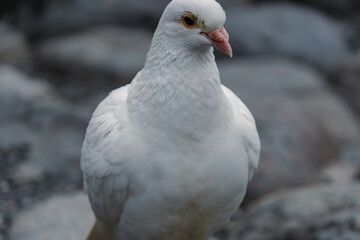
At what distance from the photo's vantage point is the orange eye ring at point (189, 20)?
11.5 feet

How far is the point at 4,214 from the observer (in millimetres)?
5941

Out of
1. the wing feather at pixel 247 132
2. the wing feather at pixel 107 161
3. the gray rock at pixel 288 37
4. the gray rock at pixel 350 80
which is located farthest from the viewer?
the gray rock at pixel 288 37

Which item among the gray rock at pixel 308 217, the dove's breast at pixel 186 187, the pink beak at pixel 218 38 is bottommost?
the gray rock at pixel 308 217

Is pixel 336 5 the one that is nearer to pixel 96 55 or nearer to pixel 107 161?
pixel 96 55

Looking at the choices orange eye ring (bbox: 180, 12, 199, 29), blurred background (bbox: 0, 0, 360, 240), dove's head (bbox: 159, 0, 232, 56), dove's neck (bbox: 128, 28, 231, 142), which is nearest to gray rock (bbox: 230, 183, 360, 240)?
blurred background (bbox: 0, 0, 360, 240)

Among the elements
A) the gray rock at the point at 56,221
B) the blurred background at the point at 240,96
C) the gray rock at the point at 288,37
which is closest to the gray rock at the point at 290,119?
the blurred background at the point at 240,96

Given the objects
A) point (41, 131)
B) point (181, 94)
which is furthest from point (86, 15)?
point (181, 94)

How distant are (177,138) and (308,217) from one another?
6.76 ft

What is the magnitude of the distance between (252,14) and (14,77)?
4664mm

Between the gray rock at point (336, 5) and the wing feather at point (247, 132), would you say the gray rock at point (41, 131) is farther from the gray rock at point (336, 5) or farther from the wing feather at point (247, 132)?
the gray rock at point (336, 5)

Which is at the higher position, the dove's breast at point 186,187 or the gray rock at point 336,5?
the dove's breast at point 186,187

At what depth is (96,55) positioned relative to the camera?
9.91m

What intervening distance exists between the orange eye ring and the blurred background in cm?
242

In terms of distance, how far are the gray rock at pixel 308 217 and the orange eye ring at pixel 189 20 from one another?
7.94ft
